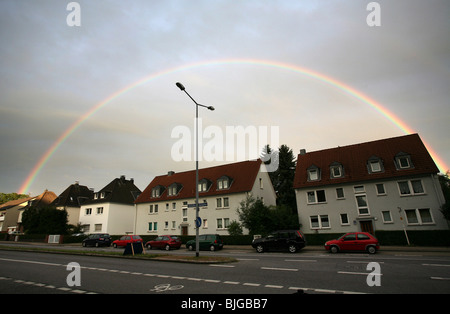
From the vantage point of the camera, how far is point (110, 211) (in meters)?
48.6

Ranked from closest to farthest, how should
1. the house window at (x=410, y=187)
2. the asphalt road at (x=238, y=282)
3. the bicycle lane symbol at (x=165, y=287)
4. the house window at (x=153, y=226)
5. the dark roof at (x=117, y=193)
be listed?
the asphalt road at (x=238, y=282) → the bicycle lane symbol at (x=165, y=287) → the house window at (x=410, y=187) → the house window at (x=153, y=226) → the dark roof at (x=117, y=193)

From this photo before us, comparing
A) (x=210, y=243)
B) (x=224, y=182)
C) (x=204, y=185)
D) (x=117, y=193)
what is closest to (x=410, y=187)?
(x=210, y=243)

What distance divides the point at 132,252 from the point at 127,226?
3677 centimetres

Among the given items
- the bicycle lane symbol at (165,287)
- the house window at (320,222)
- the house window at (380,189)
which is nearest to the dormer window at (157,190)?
the house window at (320,222)

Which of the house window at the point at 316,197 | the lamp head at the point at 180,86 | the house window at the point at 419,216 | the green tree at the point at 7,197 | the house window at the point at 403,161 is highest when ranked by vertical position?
the green tree at the point at 7,197

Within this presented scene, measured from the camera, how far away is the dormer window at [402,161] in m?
28.5

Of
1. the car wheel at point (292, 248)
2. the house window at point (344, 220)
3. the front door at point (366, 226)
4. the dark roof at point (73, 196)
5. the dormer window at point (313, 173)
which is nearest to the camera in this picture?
the car wheel at point (292, 248)

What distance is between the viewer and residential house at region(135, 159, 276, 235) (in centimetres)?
3794

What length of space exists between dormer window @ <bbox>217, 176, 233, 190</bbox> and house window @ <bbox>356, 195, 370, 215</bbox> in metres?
18.2

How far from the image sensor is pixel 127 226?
51.5 meters

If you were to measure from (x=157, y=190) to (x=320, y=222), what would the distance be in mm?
28670

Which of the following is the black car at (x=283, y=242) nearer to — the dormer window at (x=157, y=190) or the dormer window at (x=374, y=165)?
the dormer window at (x=374, y=165)

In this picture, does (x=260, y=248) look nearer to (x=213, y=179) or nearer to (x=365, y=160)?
(x=365, y=160)

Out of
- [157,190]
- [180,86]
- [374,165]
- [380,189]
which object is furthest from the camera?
[157,190]
